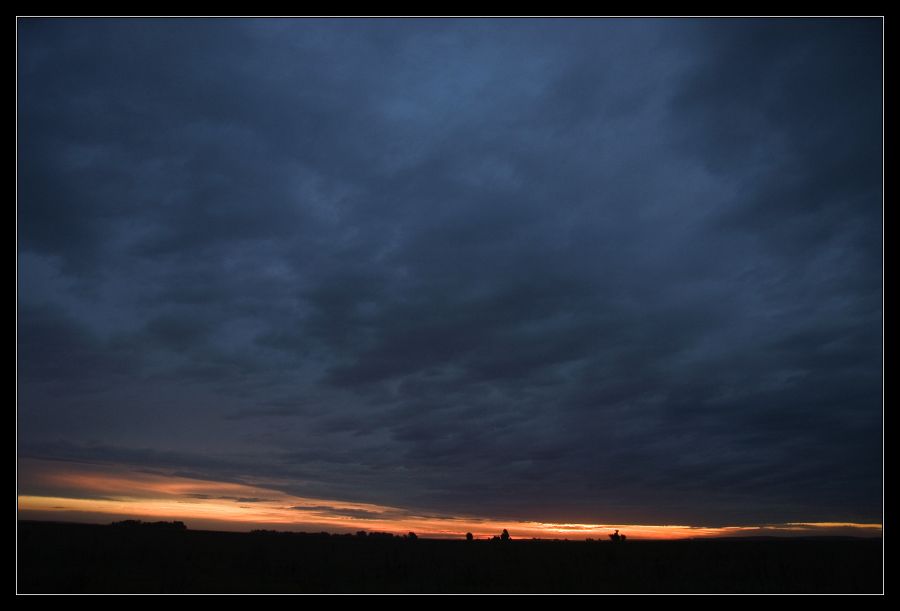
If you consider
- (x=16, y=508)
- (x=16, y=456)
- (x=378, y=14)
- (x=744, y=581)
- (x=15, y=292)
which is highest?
(x=378, y=14)

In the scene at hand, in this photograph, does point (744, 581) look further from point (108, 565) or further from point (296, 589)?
point (108, 565)

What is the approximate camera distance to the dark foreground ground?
27.1 metres

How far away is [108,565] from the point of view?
1178 inches

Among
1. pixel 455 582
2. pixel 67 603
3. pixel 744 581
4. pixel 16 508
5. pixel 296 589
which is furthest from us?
pixel 744 581

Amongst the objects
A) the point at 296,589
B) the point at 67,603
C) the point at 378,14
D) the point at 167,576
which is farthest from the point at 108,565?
the point at 378,14

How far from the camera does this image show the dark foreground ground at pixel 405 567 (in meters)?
27.1

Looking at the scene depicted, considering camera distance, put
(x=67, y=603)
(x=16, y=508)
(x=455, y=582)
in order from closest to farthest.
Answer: (x=67, y=603), (x=16, y=508), (x=455, y=582)

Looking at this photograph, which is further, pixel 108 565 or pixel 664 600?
pixel 108 565

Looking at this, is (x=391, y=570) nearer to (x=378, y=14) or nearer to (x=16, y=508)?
(x=16, y=508)

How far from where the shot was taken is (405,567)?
33281 mm

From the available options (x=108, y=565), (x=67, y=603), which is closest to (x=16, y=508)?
(x=67, y=603)

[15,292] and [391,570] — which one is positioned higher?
[15,292]

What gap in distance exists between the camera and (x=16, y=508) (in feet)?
55.9

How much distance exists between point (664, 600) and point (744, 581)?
1787cm
